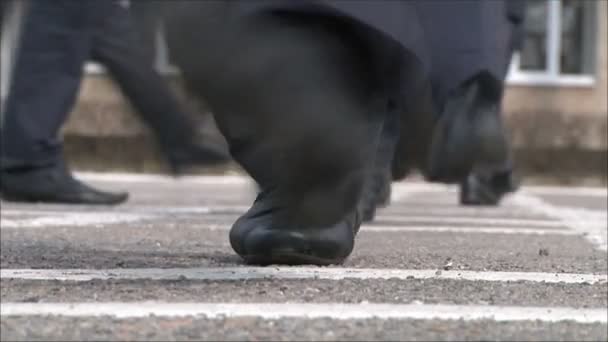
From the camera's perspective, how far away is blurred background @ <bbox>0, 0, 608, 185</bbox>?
13250 millimetres

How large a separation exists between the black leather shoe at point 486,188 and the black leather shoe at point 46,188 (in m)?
1.60

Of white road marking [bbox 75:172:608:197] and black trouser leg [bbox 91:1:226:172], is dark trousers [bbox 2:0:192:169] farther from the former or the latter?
white road marking [bbox 75:172:608:197]

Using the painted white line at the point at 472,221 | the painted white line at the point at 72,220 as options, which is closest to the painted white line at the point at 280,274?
the painted white line at the point at 72,220

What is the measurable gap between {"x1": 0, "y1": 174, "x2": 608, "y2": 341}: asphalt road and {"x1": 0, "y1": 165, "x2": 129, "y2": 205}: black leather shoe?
113cm

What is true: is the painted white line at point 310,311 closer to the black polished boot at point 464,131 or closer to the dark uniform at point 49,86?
the black polished boot at point 464,131

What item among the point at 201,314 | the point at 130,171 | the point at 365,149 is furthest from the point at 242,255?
the point at 130,171

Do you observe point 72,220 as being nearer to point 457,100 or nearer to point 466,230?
point 466,230

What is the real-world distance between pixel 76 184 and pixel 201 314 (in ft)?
12.0

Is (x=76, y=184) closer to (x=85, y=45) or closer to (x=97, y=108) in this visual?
(x=85, y=45)

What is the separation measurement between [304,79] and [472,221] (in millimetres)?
2801

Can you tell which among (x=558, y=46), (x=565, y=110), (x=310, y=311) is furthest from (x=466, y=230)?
(x=558, y=46)

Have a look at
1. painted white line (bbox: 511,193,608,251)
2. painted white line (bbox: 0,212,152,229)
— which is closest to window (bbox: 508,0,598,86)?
painted white line (bbox: 511,193,608,251)

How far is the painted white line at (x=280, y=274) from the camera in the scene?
278 cm

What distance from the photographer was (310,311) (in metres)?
2.33
